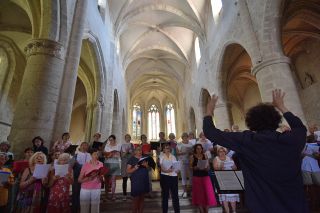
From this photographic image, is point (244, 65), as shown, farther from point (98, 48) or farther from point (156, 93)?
point (156, 93)

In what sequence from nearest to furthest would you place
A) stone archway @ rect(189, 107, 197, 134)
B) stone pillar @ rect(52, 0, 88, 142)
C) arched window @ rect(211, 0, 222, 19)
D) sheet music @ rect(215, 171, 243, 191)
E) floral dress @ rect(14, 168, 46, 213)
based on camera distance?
sheet music @ rect(215, 171, 243, 191)
floral dress @ rect(14, 168, 46, 213)
stone pillar @ rect(52, 0, 88, 142)
arched window @ rect(211, 0, 222, 19)
stone archway @ rect(189, 107, 197, 134)

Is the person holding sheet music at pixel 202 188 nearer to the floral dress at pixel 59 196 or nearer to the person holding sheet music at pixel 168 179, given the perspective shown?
the person holding sheet music at pixel 168 179

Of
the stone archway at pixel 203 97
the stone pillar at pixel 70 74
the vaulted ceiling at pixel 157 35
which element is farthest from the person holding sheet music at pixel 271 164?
the stone archway at pixel 203 97

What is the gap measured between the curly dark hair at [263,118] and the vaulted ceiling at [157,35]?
13.7 m

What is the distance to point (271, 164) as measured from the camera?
1286 mm

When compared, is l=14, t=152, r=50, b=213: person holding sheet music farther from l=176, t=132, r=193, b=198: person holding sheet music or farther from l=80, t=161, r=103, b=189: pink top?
l=176, t=132, r=193, b=198: person holding sheet music

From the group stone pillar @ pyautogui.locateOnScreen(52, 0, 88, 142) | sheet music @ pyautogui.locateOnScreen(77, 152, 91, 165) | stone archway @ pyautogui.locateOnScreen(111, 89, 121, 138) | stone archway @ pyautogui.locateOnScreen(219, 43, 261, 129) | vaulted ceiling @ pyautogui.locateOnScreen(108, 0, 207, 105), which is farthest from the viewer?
stone archway @ pyautogui.locateOnScreen(111, 89, 121, 138)

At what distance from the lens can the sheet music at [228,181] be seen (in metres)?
2.23

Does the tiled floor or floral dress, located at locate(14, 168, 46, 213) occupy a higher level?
floral dress, located at locate(14, 168, 46, 213)

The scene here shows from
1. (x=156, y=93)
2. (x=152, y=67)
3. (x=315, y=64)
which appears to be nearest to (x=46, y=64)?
(x=315, y=64)

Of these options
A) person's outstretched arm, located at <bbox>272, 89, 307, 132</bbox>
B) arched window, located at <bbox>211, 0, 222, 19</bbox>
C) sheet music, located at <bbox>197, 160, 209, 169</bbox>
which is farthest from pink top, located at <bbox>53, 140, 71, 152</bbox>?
arched window, located at <bbox>211, 0, 222, 19</bbox>

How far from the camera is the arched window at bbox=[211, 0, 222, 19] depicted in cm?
1190

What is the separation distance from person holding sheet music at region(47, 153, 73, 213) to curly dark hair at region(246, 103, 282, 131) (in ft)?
10.9

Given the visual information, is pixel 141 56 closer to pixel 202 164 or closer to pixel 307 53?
pixel 307 53
